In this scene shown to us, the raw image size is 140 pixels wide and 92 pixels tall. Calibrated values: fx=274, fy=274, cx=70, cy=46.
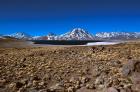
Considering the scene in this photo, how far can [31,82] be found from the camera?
15.5 meters

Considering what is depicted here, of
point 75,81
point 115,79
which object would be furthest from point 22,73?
point 115,79

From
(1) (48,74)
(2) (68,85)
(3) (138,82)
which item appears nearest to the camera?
(3) (138,82)

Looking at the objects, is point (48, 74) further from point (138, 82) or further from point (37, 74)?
point (138, 82)

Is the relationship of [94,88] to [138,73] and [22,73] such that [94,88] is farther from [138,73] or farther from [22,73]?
[22,73]

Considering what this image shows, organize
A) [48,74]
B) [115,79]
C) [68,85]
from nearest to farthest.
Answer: [68,85] < [115,79] < [48,74]

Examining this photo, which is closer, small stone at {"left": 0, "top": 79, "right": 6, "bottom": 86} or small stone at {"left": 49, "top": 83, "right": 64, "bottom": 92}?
small stone at {"left": 49, "top": 83, "right": 64, "bottom": 92}

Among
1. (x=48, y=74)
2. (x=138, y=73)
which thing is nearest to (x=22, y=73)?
(x=48, y=74)

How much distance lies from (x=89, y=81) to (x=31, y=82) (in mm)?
3344

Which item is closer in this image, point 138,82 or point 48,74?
point 138,82

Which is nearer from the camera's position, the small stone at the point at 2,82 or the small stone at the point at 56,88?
the small stone at the point at 56,88

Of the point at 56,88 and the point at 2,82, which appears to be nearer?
the point at 56,88

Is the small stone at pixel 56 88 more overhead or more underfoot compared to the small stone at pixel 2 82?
more underfoot

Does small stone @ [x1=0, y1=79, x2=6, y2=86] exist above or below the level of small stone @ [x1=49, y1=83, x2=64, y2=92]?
above

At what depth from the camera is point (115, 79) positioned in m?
15.7
